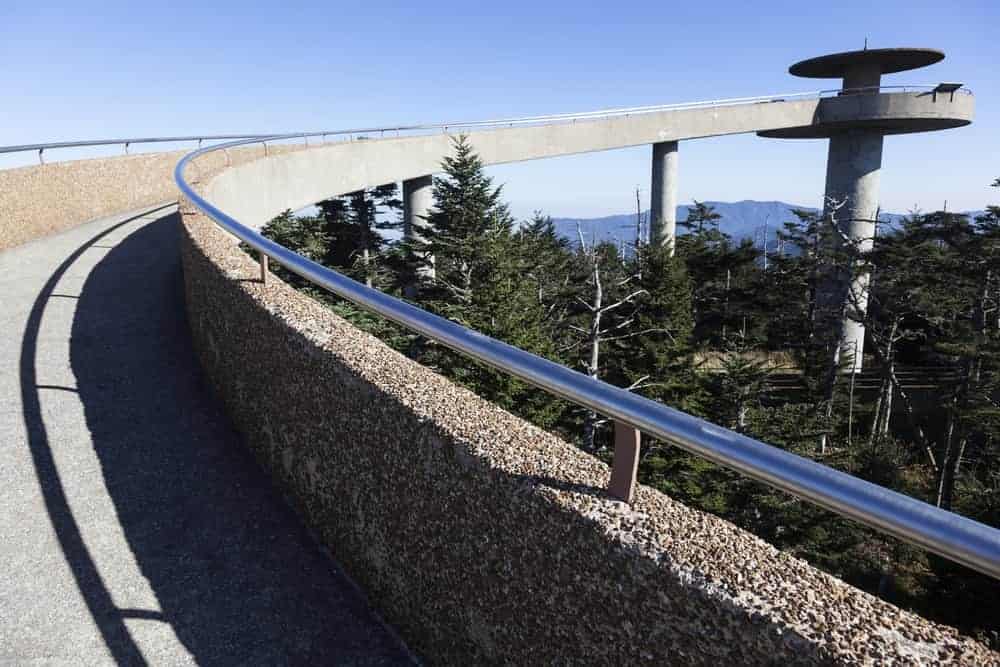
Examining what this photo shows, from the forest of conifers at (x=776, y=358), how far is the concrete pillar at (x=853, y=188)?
75 centimetres

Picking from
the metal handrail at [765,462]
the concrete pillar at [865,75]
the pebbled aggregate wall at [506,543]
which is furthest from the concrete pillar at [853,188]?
the metal handrail at [765,462]

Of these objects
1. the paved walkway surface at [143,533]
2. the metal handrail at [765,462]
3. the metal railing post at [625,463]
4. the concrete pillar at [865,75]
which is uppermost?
the concrete pillar at [865,75]

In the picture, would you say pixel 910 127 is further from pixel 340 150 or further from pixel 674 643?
pixel 674 643

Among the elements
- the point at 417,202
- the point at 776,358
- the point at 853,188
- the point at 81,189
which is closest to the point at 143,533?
the point at 81,189

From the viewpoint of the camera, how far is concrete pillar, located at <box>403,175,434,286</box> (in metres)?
31.9

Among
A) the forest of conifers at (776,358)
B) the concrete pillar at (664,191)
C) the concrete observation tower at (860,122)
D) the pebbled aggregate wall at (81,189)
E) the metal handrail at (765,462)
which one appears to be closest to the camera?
the metal handrail at (765,462)

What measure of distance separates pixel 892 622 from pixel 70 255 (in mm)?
11926

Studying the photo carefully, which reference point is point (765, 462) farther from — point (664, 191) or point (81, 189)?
point (664, 191)

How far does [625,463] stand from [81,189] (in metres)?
15.9

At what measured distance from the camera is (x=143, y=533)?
13.0 ft

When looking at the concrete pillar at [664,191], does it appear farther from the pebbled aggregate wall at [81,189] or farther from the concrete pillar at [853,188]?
the pebbled aggregate wall at [81,189]

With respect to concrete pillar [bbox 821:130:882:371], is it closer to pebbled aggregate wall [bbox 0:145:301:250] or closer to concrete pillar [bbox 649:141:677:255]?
concrete pillar [bbox 649:141:677:255]

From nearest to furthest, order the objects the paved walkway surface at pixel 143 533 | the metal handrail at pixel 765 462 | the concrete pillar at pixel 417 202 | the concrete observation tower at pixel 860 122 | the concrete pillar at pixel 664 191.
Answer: the metal handrail at pixel 765 462 < the paved walkway surface at pixel 143 533 < the concrete pillar at pixel 417 202 < the concrete pillar at pixel 664 191 < the concrete observation tower at pixel 860 122

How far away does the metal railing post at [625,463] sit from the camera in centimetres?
211
